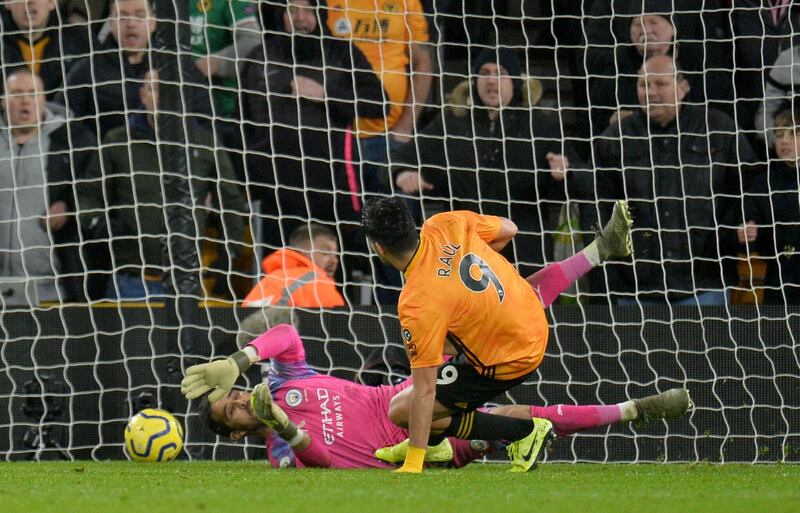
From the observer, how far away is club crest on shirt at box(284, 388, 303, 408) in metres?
6.57

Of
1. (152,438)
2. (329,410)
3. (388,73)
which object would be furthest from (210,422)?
(388,73)

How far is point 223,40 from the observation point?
8453mm

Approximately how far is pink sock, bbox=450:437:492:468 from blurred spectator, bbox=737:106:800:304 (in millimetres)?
2509

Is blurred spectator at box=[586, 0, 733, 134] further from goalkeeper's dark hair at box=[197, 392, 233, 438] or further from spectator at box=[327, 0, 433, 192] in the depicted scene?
goalkeeper's dark hair at box=[197, 392, 233, 438]

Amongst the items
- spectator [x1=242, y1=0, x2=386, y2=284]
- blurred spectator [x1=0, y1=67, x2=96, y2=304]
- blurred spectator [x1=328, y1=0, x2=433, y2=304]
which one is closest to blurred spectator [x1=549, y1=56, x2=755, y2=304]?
blurred spectator [x1=328, y1=0, x2=433, y2=304]

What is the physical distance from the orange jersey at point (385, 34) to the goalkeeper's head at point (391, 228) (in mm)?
2928

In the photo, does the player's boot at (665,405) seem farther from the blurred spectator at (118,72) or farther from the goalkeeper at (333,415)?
the blurred spectator at (118,72)

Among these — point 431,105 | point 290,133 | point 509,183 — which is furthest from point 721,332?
point 290,133

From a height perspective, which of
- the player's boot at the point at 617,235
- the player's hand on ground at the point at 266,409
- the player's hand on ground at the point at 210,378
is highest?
the player's boot at the point at 617,235

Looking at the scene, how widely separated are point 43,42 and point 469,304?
4.09 metres

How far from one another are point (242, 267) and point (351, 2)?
1.88 m

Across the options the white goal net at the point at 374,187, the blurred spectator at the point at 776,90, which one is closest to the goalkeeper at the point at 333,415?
the white goal net at the point at 374,187

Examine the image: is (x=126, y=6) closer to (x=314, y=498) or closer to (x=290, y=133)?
(x=290, y=133)

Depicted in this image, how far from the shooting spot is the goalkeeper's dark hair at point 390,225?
214 inches
